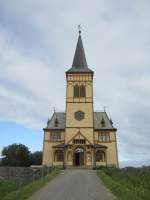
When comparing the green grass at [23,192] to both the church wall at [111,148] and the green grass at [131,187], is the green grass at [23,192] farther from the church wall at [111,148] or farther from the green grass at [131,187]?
the church wall at [111,148]

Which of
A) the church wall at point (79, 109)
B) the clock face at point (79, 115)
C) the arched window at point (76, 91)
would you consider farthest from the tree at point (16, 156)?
the arched window at point (76, 91)

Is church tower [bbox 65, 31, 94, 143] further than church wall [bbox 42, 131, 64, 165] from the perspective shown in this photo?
Yes

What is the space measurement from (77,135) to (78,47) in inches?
845

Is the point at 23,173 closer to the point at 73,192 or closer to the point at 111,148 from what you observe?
the point at 73,192

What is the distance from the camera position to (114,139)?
54469 millimetres

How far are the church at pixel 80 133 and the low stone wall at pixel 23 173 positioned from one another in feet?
54.8

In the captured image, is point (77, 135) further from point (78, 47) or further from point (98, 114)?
point (78, 47)

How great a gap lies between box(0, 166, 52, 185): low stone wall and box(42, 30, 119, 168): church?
54.8ft

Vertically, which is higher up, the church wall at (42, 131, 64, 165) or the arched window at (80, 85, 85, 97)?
the arched window at (80, 85, 85, 97)

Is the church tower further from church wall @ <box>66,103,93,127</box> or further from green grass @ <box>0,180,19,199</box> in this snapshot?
green grass @ <box>0,180,19,199</box>

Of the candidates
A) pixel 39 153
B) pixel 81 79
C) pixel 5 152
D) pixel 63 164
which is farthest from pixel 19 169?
pixel 39 153

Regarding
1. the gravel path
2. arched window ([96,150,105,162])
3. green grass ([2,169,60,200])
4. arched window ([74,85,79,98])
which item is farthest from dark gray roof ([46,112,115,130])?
green grass ([2,169,60,200])

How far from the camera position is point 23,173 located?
3466 cm

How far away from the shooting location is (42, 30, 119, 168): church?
52031 millimetres
